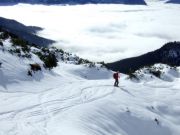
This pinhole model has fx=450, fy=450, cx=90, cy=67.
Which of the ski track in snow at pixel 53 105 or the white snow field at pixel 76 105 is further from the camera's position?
the ski track in snow at pixel 53 105

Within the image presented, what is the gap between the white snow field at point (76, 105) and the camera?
2784 cm

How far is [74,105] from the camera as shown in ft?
108

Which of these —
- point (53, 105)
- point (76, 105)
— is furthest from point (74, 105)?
point (53, 105)

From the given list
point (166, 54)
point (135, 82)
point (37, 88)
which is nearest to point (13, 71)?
point (37, 88)

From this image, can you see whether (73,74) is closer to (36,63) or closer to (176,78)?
(36,63)

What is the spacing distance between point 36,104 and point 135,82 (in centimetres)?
2040

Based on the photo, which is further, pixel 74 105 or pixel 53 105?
pixel 74 105

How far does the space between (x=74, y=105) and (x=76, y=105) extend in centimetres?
17

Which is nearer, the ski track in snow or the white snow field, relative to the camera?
the white snow field

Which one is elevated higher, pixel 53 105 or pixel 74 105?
pixel 53 105

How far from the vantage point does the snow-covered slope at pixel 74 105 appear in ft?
91.5

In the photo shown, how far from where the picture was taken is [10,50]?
43406mm

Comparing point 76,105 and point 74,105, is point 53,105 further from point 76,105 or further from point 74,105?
point 76,105

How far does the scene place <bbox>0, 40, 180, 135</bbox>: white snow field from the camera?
27.8 m
